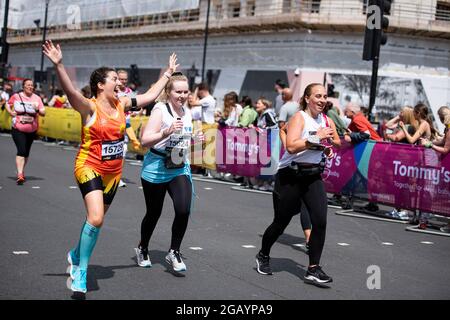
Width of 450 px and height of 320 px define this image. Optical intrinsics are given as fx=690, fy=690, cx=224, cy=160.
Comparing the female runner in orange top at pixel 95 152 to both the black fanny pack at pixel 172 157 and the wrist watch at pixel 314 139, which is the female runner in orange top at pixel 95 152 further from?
the wrist watch at pixel 314 139

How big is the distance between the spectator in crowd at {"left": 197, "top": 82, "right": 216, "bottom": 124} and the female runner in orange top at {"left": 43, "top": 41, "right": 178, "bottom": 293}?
9565 mm

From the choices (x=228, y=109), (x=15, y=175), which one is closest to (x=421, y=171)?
(x=228, y=109)

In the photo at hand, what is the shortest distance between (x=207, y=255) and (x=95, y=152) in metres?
2.12

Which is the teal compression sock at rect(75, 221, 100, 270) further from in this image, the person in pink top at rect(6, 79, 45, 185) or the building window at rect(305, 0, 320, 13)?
the building window at rect(305, 0, 320, 13)

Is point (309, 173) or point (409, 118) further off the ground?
point (409, 118)

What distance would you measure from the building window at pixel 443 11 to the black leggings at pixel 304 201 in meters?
28.8

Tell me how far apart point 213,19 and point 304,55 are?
25.4 ft

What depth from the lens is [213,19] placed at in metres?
38.5

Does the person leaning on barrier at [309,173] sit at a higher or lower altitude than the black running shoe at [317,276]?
higher

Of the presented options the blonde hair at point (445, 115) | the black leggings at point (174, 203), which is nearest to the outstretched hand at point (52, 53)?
the black leggings at point (174, 203)

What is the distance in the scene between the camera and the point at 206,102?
50.2 ft

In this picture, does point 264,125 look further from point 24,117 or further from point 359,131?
point 24,117

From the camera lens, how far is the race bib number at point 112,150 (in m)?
5.52

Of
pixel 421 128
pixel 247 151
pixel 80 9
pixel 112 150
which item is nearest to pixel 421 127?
pixel 421 128
